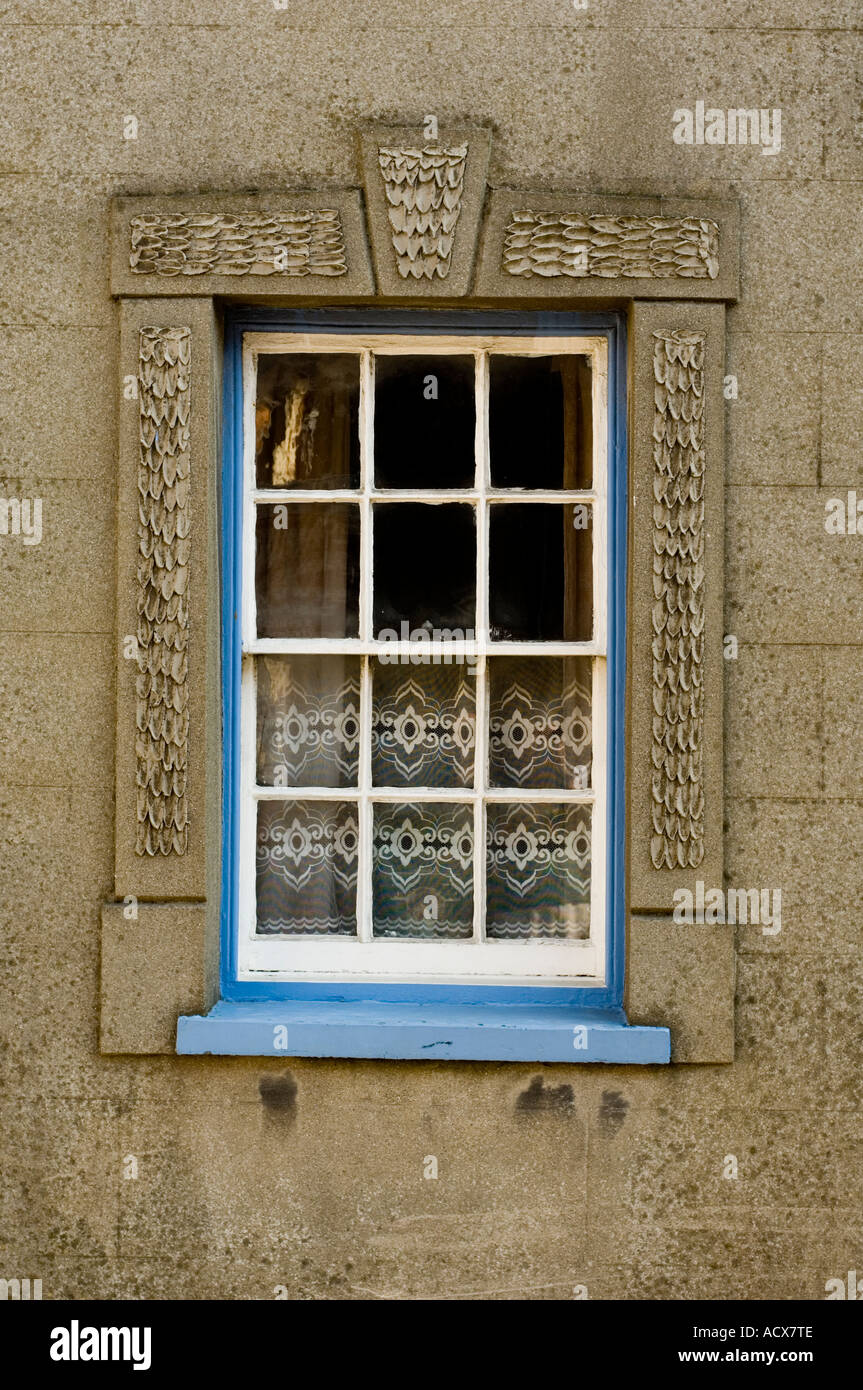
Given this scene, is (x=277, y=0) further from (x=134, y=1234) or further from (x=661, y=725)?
(x=134, y=1234)

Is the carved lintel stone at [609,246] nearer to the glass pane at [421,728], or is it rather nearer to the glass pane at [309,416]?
the glass pane at [309,416]

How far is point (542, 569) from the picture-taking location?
3.83m

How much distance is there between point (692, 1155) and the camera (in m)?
3.66

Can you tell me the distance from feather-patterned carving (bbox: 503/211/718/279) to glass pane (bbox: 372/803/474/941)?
160cm

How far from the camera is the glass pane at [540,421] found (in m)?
3.82

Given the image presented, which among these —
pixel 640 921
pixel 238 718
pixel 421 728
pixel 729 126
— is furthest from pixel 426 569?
pixel 729 126

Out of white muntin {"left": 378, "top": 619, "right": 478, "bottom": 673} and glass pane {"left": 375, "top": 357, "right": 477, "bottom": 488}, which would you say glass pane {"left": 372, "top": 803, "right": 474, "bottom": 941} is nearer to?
white muntin {"left": 378, "top": 619, "right": 478, "bottom": 673}

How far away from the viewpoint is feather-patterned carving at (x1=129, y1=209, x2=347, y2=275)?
144 inches

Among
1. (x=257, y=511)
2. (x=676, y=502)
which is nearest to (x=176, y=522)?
(x=257, y=511)

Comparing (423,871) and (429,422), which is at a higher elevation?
(429,422)

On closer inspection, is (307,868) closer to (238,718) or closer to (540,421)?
(238,718)

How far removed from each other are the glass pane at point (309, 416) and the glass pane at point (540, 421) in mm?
428

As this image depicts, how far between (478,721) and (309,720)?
1.68ft

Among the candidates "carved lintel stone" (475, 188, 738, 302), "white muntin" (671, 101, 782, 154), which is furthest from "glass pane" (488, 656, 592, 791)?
"white muntin" (671, 101, 782, 154)
